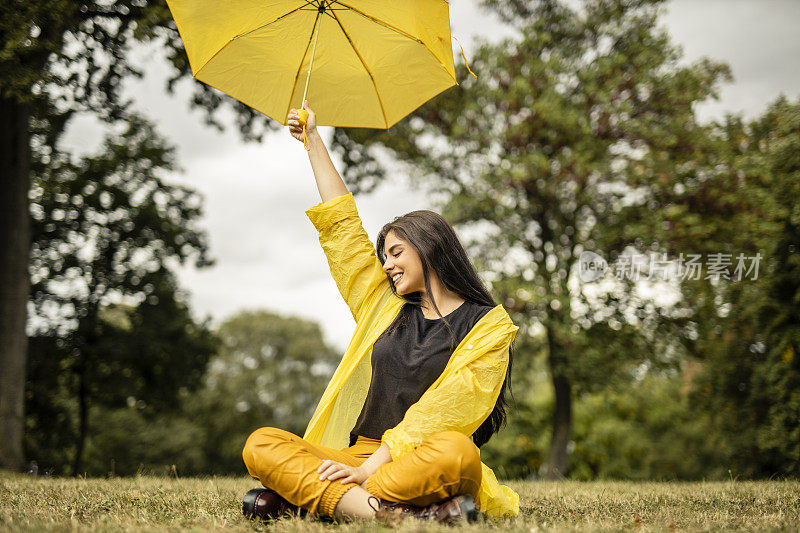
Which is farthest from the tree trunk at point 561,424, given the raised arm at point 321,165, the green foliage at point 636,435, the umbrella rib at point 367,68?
the raised arm at point 321,165

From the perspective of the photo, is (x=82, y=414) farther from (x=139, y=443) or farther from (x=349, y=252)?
(x=349, y=252)

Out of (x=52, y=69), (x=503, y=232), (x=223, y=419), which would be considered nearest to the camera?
(x=52, y=69)

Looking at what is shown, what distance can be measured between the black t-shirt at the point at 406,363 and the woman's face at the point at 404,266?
19 centimetres

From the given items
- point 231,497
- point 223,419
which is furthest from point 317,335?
point 231,497

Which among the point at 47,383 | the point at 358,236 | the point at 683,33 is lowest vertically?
the point at 47,383

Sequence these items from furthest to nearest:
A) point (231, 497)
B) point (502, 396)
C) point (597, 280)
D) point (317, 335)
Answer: point (317, 335)
point (597, 280)
point (231, 497)
point (502, 396)

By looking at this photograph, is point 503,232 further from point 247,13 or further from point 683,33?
point 247,13

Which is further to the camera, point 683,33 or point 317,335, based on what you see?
point 317,335

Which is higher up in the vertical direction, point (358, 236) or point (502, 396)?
point (358, 236)

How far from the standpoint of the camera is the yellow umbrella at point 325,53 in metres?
3.46

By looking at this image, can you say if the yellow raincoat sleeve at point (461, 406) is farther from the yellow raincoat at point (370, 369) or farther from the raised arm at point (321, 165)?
the raised arm at point (321, 165)

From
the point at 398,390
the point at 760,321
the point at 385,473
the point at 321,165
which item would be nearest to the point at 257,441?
the point at 385,473

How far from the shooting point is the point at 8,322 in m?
8.32

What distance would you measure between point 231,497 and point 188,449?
70.8 ft
